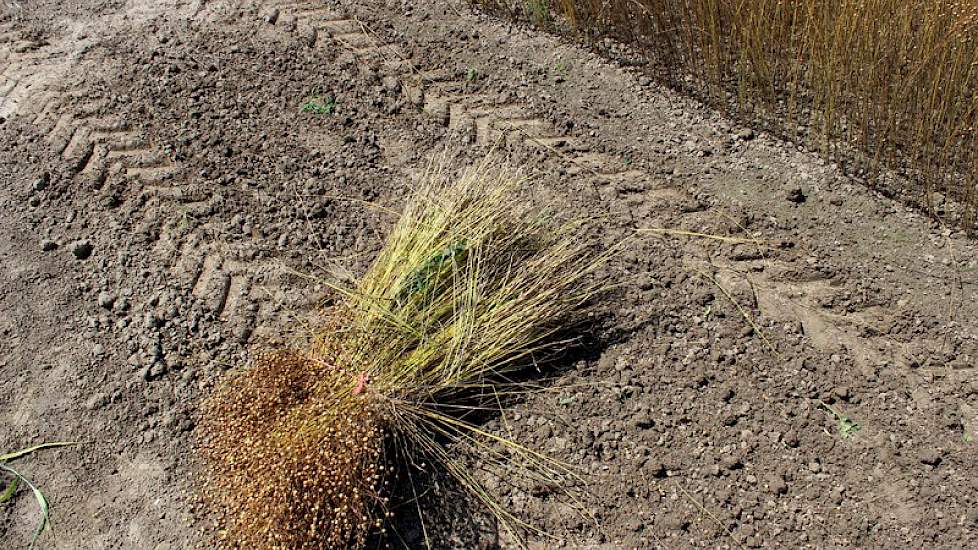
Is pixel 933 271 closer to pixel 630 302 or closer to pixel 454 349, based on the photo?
pixel 630 302

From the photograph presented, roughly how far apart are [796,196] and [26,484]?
132 inches

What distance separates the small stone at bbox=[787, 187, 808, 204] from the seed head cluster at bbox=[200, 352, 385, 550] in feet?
6.96

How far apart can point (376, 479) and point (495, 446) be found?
483 millimetres

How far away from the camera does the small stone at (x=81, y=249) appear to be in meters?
3.61

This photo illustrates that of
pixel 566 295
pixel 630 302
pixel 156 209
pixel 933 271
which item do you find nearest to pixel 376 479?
pixel 566 295

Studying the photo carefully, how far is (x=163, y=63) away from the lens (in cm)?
442

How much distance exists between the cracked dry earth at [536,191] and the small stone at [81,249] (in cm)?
1

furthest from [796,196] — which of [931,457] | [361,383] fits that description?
[361,383]

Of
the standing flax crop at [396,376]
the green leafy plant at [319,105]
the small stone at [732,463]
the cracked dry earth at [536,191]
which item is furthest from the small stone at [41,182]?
the small stone at [732,463]

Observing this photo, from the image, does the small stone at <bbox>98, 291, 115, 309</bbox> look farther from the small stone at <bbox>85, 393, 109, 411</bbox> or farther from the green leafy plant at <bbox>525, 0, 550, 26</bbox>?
the green leafy plant at <bbox>525, 0, 550, 26</bbox>

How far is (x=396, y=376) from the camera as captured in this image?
290cm

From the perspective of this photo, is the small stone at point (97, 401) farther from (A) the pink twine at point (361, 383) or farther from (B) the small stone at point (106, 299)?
(A) the pink twine at point (361, 383)

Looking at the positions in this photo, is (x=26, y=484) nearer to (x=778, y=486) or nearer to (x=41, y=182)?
(x=41, y=182)

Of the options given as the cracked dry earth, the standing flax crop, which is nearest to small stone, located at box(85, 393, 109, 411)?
the cracked dry earth
